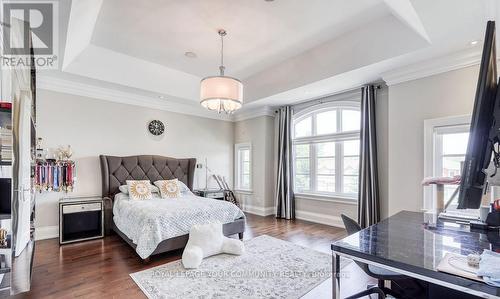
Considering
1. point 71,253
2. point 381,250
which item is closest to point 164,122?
point 71,253

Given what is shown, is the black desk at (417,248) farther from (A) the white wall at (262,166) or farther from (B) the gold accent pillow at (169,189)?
(A) the white wall at (262,166)

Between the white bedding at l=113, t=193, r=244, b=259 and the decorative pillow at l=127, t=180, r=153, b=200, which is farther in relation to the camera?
the decorative pillow at l=127, t=180, r=153, b=200

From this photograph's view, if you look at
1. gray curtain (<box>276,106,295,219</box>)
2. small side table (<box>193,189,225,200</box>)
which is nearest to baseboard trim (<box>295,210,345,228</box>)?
gray curtain (<box>276,106,295,219</box>)

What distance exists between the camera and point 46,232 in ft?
13.0

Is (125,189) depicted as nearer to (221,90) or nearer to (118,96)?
(118,96)

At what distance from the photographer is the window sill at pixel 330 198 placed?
4574 mm

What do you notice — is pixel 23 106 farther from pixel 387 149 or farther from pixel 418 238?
pixel 387 149

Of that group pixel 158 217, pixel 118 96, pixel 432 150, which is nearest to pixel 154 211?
pixel 158 217

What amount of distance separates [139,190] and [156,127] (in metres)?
1.63

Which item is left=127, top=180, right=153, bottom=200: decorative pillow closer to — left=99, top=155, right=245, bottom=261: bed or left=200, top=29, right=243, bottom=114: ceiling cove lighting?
left=99, top=155, right=245, bottom=261: bed

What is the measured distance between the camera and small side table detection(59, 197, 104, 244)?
3.75 meters

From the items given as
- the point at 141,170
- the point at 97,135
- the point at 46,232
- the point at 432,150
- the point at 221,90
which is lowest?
the point at 46,232

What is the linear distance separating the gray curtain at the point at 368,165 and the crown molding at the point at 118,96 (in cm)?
360

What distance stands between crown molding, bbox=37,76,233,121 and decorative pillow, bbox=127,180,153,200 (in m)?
1.76
